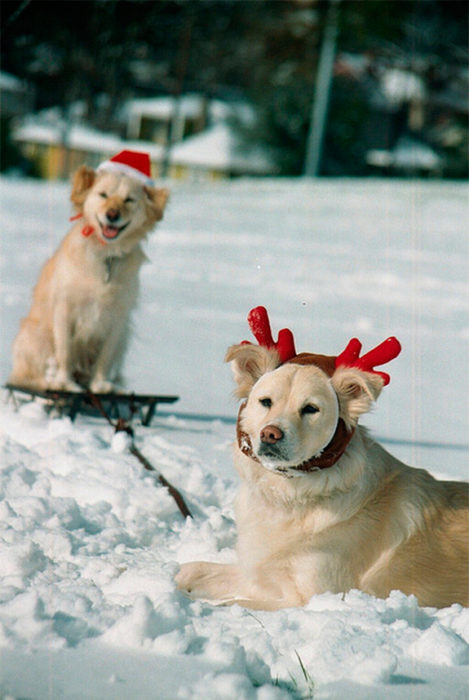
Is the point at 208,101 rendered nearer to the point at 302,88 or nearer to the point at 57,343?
the point at 302,88

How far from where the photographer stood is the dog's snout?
2785 millimetres

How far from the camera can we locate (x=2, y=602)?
2588mm

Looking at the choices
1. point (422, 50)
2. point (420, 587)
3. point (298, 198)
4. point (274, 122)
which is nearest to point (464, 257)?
point (298, 198)

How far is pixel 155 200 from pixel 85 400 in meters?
1.40

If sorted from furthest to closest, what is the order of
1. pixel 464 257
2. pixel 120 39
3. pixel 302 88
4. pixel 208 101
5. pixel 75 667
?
pixel 208 101 < pixel 120 39 < pixel 302 88 < pixel 464 257 < pixel 75 667

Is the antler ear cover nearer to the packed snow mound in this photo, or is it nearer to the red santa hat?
the packed snow mound

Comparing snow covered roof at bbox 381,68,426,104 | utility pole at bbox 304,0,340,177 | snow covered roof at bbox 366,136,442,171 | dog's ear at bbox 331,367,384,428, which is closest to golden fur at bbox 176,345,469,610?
dog's ear at bbox 331,367,384,428

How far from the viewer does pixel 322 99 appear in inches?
1043

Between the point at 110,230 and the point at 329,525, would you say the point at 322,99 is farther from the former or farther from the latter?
the point at 329,525

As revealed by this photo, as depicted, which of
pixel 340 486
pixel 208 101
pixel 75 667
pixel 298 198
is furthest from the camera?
pixel 208 101

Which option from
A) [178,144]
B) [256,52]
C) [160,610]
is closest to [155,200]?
[160,610]

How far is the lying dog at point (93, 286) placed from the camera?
221 inches

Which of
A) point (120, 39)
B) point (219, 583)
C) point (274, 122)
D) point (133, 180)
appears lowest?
point (219, 583)

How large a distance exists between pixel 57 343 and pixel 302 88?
2543 cm
